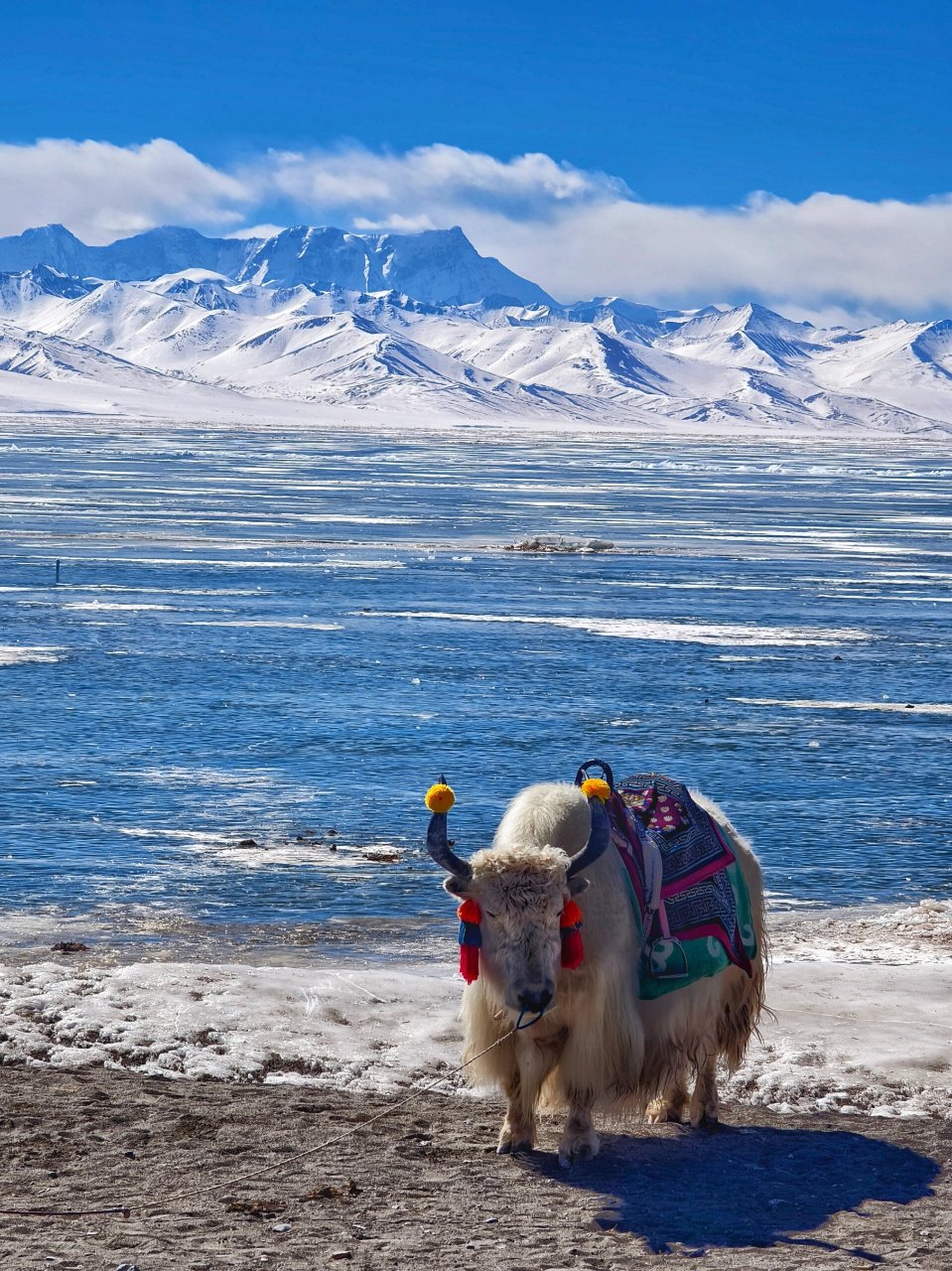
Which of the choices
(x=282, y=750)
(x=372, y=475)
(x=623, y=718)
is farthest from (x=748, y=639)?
(x=372, y=475)

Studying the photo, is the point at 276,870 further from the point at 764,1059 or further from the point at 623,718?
the point at 623,718

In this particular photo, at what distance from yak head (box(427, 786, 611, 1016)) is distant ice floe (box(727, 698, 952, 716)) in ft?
37.9

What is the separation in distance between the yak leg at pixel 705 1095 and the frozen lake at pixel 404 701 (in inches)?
129

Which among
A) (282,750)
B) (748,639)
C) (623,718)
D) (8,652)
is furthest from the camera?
(748,639)

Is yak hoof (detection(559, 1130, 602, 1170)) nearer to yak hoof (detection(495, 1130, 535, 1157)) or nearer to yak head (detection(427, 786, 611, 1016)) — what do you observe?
yak hoof (detection(495, 1130, 535, 1157))

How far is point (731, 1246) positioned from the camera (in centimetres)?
573

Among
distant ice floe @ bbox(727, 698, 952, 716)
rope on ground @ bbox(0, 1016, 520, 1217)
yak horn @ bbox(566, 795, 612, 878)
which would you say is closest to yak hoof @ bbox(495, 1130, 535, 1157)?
rope on ground @ bbox(0, 1016, 520, 1217)

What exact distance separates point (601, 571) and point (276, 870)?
22.7 meters

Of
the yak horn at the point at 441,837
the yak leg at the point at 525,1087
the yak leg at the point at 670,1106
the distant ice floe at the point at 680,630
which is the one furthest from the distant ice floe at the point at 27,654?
the yak horn at the point at 441,837

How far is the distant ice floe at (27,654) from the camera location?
19.9 m

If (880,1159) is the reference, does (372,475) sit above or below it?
above

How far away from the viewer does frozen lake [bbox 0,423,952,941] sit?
37.8ft

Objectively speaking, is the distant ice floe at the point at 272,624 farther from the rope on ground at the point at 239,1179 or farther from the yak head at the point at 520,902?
the yak head at the point at 520,902

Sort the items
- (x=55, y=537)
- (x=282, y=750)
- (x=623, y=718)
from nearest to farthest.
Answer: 1. (x=282, y=750)
2. (x=623, y=718)
3. (x=55, y=537)
